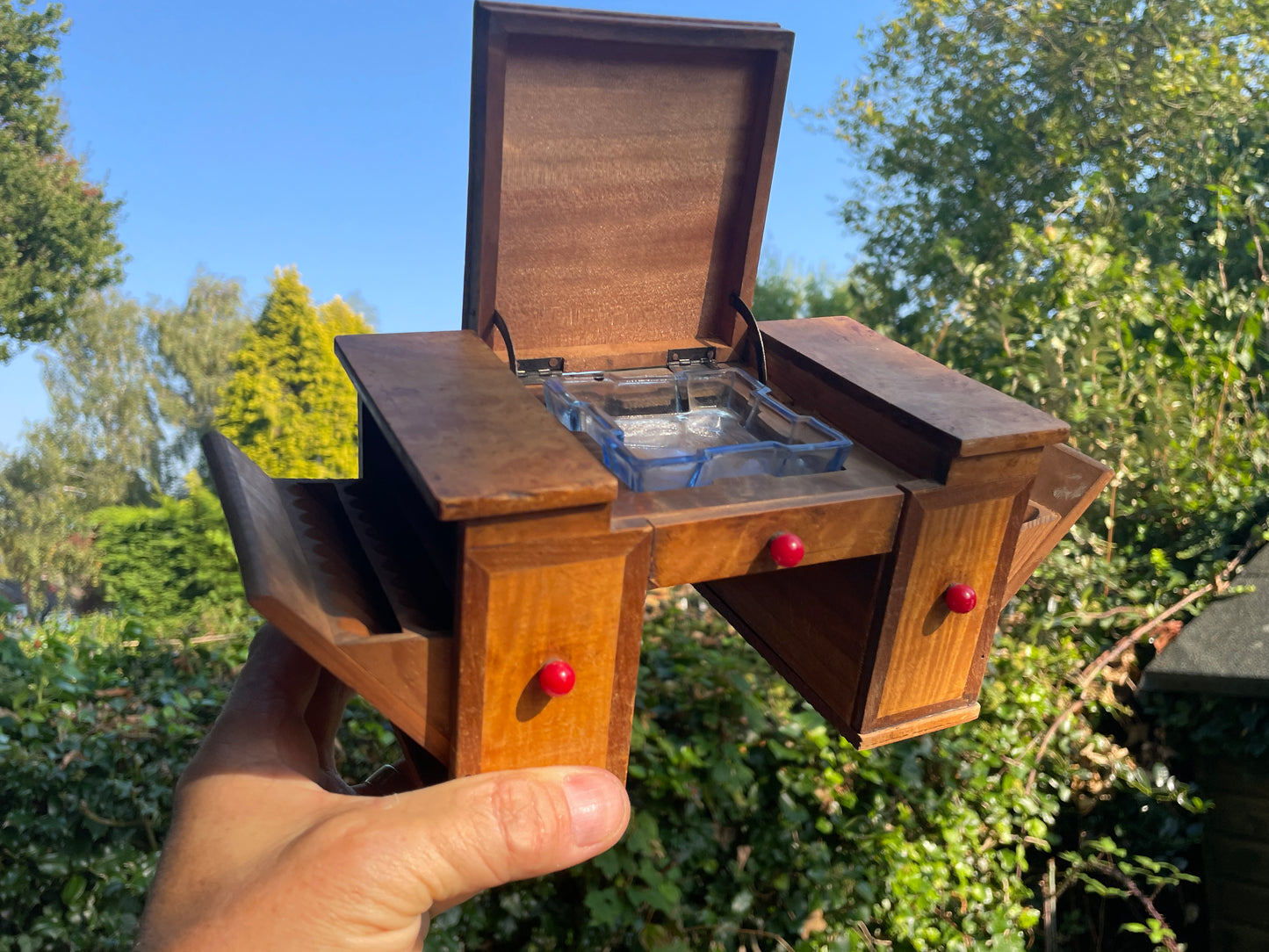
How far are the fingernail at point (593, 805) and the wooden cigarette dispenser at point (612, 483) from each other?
3cm

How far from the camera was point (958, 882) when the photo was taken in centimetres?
194

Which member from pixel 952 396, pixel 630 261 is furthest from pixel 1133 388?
pixel 630 261

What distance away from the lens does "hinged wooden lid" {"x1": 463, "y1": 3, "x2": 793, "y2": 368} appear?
3.72 feet

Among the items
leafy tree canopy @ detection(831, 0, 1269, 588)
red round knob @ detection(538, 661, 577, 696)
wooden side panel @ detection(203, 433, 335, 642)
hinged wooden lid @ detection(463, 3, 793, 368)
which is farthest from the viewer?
leafy tree canopy @ detection(831, 0, 1269, 588)

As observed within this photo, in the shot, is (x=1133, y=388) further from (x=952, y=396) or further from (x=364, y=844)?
(x=364, y=844)

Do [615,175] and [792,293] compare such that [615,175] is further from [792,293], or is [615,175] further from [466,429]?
[792,293]

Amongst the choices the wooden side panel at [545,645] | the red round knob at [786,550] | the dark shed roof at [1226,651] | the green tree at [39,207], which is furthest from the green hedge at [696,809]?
the green tree at [39,207]

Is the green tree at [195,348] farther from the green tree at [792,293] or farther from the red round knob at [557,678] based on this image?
the red round knob at [557,678]

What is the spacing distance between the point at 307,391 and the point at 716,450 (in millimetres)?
12489

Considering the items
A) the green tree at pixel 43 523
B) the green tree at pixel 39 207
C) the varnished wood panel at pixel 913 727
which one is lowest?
the green tree at pixel 43 523

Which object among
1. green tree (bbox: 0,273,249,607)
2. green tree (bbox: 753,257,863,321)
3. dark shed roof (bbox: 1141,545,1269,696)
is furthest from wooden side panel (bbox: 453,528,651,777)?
green tree (bbox: 0,273,249,607)

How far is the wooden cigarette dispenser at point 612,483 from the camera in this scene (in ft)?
2.86

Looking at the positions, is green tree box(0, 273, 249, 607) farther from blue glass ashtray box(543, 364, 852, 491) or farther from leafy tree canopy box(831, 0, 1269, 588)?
blue glass ashtray box(543, 364, 852, 491)

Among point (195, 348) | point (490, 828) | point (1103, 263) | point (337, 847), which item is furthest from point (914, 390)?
point (195, 348)
